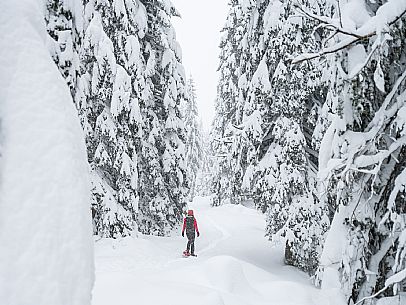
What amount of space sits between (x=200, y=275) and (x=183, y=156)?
34.2ft

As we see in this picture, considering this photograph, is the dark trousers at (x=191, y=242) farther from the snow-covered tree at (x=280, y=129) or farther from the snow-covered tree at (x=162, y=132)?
the snow-covered tree at (x=162, y=132)

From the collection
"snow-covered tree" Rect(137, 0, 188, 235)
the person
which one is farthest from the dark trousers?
"snow-covered tree" Rect(137, 0, 188, 235)

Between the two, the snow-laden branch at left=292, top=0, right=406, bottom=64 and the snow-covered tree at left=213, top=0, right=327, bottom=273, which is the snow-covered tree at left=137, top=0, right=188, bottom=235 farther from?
the snow-laden branch at left=292, top=0, right=406, bottom=64

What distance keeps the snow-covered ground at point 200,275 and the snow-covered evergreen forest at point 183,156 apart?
0.17 ft

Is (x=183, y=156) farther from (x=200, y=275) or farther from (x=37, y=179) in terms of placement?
(x=37, y=179)

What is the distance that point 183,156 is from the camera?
700 inches

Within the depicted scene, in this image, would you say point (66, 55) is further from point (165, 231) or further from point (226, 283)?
point (165, 231)

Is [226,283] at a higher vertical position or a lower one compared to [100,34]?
lower

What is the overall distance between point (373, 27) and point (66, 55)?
342 centimetres

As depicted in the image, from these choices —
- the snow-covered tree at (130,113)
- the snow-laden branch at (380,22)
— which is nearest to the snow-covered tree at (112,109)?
the snow-covered tree at (130,113)

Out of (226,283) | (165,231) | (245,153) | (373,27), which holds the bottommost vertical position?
(165,231)

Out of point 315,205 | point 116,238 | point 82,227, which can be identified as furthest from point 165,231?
point 82,227

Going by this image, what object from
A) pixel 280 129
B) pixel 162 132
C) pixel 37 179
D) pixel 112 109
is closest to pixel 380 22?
pixel 37 179

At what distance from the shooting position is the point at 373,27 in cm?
392
